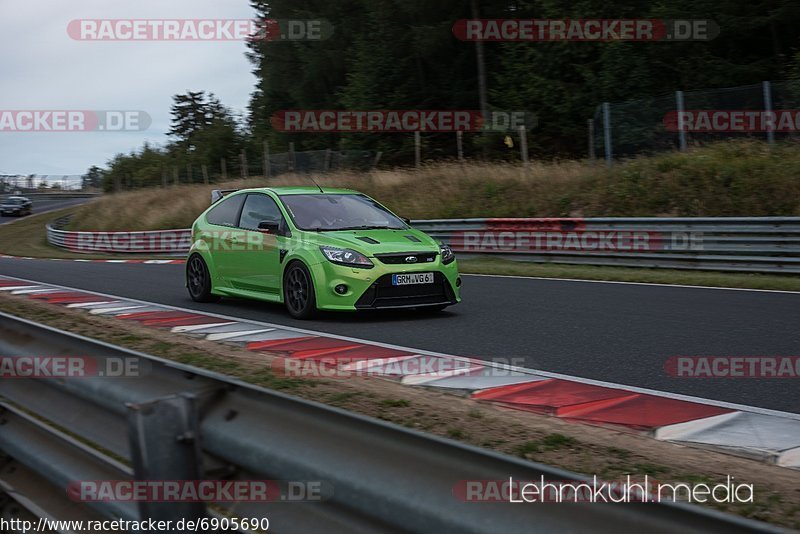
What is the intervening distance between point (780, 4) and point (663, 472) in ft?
106

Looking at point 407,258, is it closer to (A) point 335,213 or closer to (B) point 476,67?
(A) point 335,213

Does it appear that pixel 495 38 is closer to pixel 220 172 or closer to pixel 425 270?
pixel 220 172

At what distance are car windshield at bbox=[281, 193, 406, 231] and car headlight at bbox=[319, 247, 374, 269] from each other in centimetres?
67

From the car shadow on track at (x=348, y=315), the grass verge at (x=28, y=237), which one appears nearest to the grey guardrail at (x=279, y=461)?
the car shadow on track at (x=348, y=315)

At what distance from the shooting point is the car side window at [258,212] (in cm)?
1073

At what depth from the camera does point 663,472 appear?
4230 millimetres

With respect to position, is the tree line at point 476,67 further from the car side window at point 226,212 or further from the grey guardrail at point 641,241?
the car side window at point 226,212

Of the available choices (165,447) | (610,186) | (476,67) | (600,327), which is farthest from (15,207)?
(165,447)

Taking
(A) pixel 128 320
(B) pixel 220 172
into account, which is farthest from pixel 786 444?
(B) pixel 220 172

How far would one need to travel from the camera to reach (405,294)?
32.0 feet

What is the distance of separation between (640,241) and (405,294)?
7895mm

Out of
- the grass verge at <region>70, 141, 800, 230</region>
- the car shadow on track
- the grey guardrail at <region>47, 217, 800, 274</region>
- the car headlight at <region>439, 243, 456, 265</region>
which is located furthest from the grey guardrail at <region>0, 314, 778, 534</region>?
the grass verge at <region>70, 141, 800, 230</region>

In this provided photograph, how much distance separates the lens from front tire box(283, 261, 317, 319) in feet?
31.9

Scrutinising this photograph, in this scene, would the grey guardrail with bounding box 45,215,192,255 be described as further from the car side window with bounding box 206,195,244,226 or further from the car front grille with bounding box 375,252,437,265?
the car front grille with bounding box 375,252,437,265
